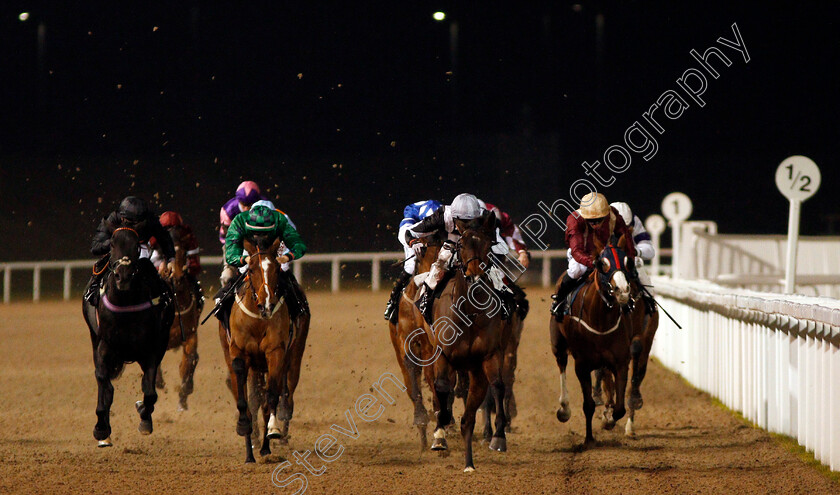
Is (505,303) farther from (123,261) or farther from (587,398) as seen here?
(123,261)

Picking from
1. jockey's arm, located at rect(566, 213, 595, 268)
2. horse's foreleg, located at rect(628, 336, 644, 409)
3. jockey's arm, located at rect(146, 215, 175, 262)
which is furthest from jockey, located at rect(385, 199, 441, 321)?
horse's foreleg, located at rect(628, 336, 644, 409)

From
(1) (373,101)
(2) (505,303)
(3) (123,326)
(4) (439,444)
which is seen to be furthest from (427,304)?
(1) (373,101)

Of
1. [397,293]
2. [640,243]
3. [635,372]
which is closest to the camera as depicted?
[397,293]

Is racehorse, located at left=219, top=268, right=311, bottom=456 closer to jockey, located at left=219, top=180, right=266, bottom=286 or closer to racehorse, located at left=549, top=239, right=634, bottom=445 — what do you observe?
jockey, located at left=219, top=180, right=266, bottom=286

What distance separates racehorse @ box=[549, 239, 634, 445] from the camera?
7137mm

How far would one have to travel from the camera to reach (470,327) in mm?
6238

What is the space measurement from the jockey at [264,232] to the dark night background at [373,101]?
19.1m

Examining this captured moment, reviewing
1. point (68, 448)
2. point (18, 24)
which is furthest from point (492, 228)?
point (18, 24)

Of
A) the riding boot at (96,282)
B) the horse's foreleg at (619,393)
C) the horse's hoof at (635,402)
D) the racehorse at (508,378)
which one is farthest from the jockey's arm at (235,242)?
the horse's hoof at (635,402)

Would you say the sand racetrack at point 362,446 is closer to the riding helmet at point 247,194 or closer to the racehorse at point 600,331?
the racehorse at point 600,331

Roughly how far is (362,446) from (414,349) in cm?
83

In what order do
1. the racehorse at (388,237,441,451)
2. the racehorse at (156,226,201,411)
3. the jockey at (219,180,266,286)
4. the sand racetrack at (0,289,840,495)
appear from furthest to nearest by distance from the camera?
the racehorse at (156,226,201,411), the jockey at (219,180,266,286), the racehorse at (388,237,441,451), the sand racetrack at (0,289,840,495)

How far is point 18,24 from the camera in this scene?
975 inches

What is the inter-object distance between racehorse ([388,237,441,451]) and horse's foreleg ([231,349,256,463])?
1190mm
